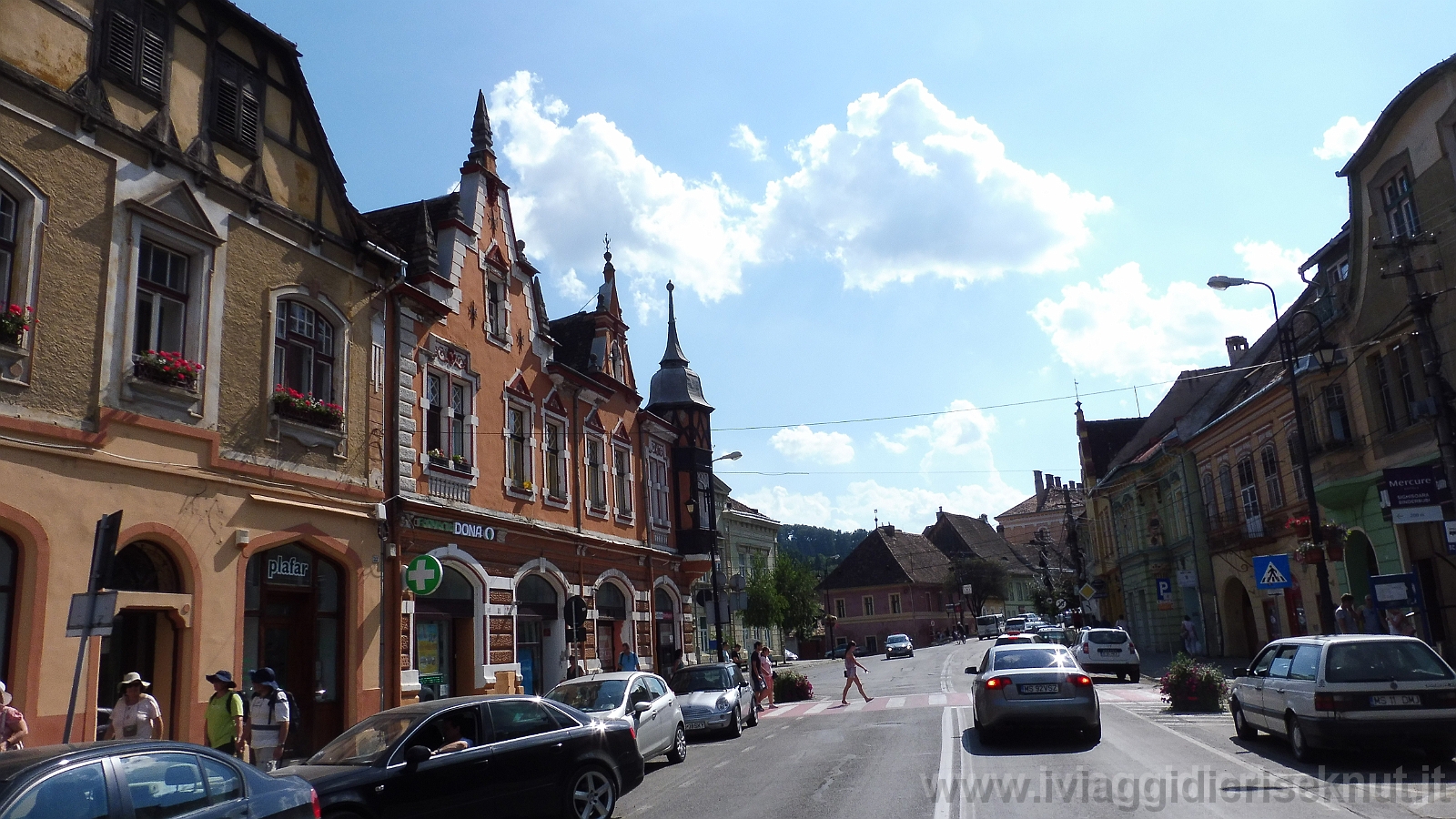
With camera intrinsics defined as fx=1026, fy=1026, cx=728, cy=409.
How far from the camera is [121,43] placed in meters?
14.0

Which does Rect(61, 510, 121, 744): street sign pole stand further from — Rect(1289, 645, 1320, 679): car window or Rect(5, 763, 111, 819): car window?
Rect(1289, 645, 1320, 679): car window

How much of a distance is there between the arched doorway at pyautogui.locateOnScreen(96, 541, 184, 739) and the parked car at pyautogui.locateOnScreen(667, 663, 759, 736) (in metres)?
8.36

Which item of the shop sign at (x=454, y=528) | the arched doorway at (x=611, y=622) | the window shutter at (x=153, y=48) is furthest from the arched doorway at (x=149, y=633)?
the arched doorway at (x=611, y=622)

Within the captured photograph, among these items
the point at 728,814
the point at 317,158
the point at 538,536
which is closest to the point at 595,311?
the point at 538,536

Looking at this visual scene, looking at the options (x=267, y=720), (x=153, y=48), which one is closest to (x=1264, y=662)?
(x=267, y=720)

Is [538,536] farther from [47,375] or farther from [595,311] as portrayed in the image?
[47,375]

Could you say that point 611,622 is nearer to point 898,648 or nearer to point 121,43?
point 121,43

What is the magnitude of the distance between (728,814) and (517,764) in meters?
2.23

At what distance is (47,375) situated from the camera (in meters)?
12.3

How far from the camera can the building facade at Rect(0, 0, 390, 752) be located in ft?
40.0

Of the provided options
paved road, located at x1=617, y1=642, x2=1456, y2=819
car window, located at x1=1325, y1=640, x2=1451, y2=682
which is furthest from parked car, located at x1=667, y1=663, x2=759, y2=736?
car window, located at x1=1325, y1=640, x2=1451, y2=682

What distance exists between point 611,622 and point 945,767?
638 inches

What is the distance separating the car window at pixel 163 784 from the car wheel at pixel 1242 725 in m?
13.2

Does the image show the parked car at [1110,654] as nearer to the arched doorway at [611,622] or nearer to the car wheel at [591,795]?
the arched doorway at [611,622]
